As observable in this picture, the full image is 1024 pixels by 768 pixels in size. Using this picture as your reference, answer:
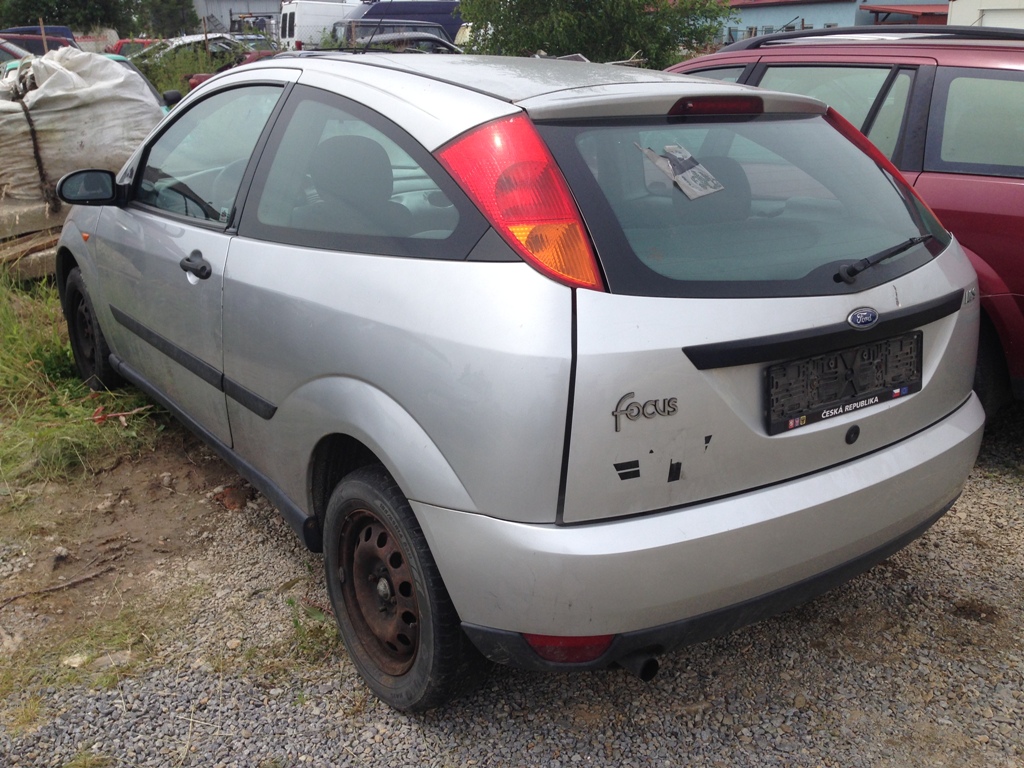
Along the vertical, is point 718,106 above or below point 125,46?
below

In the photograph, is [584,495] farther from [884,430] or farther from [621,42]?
[621,42]

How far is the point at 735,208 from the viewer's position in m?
2.22

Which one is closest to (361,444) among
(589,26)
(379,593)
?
(379,593)

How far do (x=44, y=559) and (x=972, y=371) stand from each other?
305 cm

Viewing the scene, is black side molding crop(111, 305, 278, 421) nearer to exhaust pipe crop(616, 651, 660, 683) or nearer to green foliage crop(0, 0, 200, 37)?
exhaust pipe crop(616, 651, 660, 683)

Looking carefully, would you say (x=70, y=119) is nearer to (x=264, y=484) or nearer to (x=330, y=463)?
(x=264, y=484)

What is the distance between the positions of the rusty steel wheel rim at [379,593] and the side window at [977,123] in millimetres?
2782

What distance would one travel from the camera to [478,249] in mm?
2041

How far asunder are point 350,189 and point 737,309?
1.11m

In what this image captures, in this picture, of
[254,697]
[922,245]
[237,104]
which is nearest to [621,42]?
[237,104]

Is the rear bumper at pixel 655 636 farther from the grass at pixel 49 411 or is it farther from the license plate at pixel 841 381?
the grass at pixel 49 411

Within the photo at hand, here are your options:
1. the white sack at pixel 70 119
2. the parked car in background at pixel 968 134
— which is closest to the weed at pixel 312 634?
Result: the parked car in background at pixel 968 134

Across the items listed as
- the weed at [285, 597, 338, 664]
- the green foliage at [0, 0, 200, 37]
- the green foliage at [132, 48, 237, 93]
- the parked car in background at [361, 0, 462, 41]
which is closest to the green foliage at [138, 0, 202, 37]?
the green foliage at [0, 0, 200, 37]

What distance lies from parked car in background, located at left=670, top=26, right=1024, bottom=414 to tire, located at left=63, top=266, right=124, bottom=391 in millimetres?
3507
